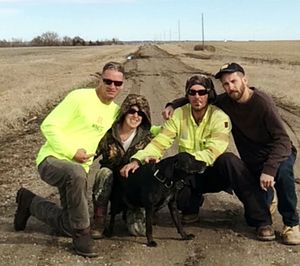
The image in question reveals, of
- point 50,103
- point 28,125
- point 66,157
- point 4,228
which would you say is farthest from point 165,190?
point 50,103

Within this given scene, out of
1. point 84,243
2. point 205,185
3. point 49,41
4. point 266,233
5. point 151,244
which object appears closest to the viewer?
point 84,243

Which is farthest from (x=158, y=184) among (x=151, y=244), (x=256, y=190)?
(x=256, y=190)

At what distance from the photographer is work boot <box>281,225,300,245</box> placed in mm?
5535

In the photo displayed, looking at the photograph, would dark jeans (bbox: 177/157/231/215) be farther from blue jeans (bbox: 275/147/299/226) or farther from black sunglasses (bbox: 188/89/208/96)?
black sunglasses (bbox: 188/89/208/96)

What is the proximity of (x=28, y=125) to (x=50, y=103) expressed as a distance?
386 cm

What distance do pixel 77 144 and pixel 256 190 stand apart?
5.90 feet

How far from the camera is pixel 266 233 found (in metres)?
5.66

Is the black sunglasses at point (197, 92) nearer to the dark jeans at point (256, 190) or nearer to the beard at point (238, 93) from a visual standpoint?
the beard at point (238, 93)

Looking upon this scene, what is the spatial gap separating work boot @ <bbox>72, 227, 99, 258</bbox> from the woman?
1.49 feet

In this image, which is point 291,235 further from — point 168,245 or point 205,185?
point 168,245

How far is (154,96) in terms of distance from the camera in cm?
1859

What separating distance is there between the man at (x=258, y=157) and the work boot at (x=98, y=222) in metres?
1.24

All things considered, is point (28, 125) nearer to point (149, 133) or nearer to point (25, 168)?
point (25, 168)

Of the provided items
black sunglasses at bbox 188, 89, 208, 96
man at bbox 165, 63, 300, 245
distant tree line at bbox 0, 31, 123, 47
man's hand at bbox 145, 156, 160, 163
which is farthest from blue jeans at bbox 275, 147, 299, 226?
distant tree line at bbox 0, 31, 123, 47
